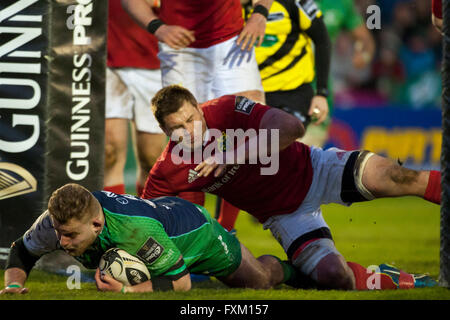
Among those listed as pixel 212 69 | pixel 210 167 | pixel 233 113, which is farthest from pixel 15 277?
pixel 212 69

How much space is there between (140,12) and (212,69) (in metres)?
0.66

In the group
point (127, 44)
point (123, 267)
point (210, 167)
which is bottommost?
point (123, 267)

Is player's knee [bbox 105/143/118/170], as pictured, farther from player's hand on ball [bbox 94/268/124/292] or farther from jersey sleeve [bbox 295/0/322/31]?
player's hand on ball [bbox 94/268/124/292]

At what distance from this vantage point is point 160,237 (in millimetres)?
3930

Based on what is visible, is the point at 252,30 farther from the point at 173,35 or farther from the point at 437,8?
the point at 437,8

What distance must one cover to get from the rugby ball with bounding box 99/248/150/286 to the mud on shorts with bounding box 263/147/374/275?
3.65 ft

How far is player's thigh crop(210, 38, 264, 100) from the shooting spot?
5797mm

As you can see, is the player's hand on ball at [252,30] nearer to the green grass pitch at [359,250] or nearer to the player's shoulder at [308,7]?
the player's shoulder at [308,7]

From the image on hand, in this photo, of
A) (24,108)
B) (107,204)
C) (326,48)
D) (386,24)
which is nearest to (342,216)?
(326,48)

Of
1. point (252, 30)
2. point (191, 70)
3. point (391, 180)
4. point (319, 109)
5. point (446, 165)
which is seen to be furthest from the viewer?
point (319, 109)

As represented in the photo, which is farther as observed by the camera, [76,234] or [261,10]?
[261,10]

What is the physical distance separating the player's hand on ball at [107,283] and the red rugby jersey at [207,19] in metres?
2.33

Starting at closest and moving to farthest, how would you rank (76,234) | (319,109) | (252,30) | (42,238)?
(76,234) → (42,238) → (252,30) → (319,109)

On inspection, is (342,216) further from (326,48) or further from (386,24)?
(386,24)
